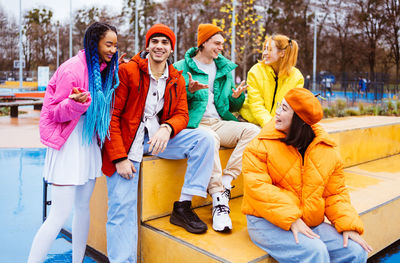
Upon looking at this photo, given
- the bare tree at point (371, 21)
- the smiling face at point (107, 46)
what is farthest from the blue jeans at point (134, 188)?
the bare tree at point (371, 21)

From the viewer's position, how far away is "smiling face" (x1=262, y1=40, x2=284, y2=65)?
4180mm

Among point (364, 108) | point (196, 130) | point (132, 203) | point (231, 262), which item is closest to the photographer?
point (231, 262)

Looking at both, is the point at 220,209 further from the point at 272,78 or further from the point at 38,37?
the point at 38,37

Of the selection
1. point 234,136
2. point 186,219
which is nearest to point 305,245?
point 186,219

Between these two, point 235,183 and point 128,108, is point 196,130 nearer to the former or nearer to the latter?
point 128,108

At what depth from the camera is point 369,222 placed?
11.0 feet

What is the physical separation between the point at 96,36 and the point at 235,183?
6.73 ft

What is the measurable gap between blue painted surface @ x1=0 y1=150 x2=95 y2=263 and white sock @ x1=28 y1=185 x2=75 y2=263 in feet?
2.59

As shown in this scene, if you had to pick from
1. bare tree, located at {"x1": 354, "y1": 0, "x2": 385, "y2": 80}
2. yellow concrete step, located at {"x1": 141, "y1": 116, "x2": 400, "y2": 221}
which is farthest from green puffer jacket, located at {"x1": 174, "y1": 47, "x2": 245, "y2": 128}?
bare tree, located at {"x1": 354, "y1": 0, "x2": 385, "y2": 80}

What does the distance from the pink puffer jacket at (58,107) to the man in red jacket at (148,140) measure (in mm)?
367

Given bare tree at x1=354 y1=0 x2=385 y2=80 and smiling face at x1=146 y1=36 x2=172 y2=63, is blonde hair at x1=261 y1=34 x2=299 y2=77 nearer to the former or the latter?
smiling face at x1=146 y1=36 x2=172 y2=63

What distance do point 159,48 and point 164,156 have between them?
881 millimetres

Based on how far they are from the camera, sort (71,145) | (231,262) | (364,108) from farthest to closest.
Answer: (364,108), (71,145), (231,262)

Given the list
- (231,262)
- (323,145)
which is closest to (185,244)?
(231,262)
